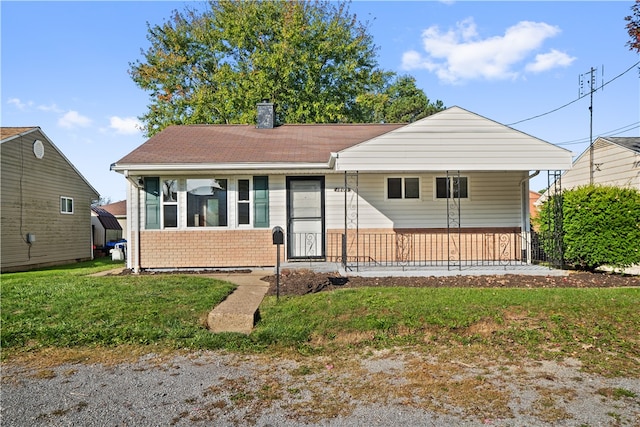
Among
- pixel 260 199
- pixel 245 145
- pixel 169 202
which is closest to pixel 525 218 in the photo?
pixel 260 199

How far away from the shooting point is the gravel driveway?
3.34 m

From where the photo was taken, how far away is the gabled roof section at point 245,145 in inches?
439

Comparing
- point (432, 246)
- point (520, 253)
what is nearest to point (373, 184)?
point (432, 246)

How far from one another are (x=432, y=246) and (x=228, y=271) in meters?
5.51

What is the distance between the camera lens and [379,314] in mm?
6023

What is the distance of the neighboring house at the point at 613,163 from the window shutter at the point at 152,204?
44.4 feet

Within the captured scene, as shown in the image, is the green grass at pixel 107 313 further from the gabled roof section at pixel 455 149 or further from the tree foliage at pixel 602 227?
the tree foliage at pixel 602 227

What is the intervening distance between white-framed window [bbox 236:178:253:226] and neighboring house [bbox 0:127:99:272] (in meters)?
9.14

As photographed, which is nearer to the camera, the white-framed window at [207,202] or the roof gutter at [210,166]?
the roof gutter at [210,166]

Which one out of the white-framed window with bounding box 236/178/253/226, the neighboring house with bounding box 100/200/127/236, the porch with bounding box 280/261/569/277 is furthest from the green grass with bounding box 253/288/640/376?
the neighboring house with bounding box 100/200/127/236

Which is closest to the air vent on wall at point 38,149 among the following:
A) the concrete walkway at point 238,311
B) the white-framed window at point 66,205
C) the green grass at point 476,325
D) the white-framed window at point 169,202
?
the white-framed window at point 66,205

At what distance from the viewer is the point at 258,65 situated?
78.6 feet

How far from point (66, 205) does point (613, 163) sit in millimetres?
21679

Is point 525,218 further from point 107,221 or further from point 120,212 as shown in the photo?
point 120,212
